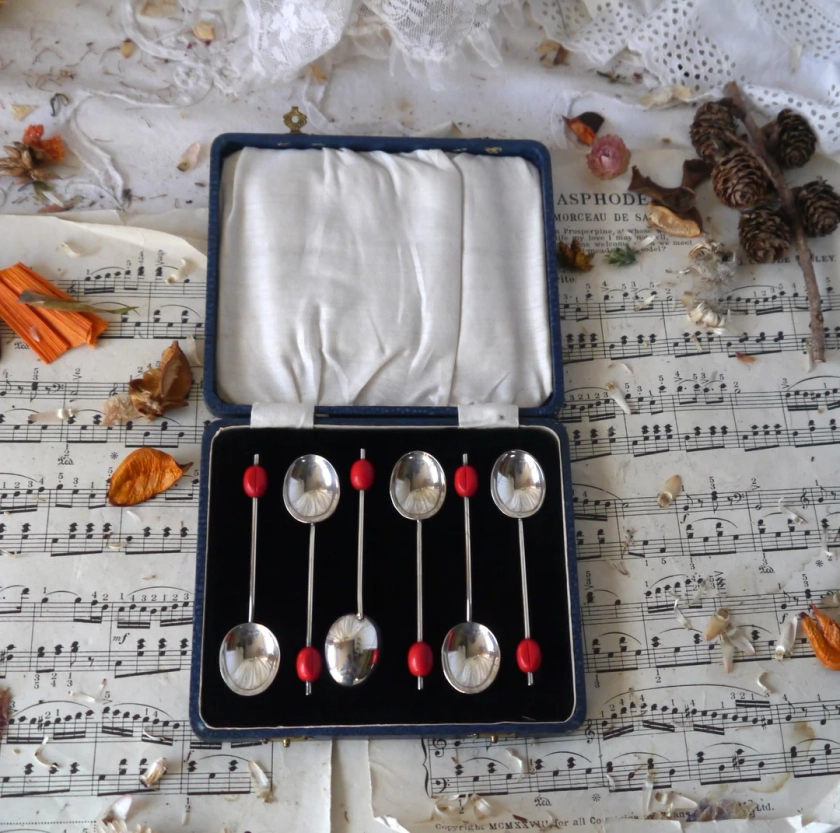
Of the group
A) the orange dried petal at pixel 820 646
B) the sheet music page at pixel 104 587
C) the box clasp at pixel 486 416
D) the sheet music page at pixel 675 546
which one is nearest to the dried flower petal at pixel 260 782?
the sheet music page at pixel 104 587

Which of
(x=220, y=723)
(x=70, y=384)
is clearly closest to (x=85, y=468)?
(x=70, y=384)

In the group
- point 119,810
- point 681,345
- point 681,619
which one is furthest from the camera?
point 681,345

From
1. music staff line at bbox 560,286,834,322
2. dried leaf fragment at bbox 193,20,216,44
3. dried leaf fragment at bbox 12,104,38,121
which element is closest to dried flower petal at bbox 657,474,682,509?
music staff line at bbox 560,286,834,322

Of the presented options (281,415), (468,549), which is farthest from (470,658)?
(281,415)

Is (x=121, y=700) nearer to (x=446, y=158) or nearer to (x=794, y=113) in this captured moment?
(x=446, y=158)

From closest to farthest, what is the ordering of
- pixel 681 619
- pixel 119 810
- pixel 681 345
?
pixel 119 810 < pixel 681 619 < pixel 681 345

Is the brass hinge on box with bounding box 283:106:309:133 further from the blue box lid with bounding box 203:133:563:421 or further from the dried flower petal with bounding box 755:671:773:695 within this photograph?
the dried flower petal with bounding box 755:671:773:695

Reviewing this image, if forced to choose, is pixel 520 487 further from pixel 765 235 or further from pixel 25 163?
pixel 25 163

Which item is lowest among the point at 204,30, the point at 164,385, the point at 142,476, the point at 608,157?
the point at 142,476
